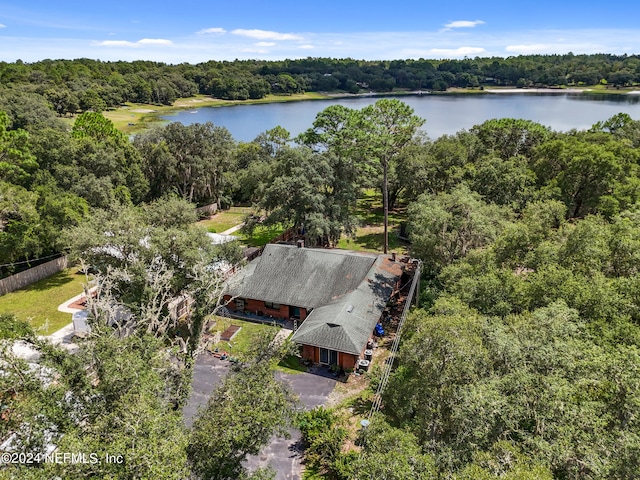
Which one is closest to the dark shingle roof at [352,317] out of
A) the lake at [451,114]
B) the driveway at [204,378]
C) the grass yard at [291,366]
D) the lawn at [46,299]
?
the grass yard at [291,366]

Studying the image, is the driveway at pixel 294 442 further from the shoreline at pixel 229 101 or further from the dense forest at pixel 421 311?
the shoreline at pixel 229 101

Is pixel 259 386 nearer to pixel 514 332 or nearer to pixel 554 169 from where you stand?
pixel 514 332

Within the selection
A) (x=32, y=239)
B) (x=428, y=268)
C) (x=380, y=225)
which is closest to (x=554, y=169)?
(x=380, y=225)

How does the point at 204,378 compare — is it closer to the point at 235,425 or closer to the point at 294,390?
the point at 294,390

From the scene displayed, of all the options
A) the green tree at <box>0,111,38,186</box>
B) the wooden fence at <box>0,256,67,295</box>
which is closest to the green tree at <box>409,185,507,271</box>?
the wooden fence at <box>0,256,67,295</box>

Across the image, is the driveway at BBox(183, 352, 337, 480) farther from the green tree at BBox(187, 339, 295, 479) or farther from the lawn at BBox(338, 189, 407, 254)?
the lawn at BBox(338, 189, 407, 254)

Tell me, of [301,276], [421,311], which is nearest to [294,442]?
[421,311]
